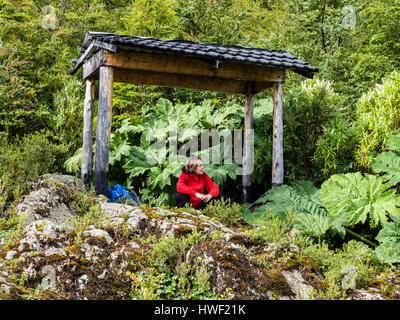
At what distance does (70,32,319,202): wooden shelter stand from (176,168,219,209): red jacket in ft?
4.07

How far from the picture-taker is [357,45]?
527 inches

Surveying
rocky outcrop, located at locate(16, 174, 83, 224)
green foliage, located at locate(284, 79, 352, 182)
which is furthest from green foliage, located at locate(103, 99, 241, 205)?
rocky outcrop, located at locate(16, 174, 83, 224)

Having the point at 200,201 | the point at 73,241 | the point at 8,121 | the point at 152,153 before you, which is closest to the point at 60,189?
the point at 73,241

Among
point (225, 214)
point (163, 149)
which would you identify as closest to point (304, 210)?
point (225, 214)

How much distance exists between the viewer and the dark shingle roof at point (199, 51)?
546 cm

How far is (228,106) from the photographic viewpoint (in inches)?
377

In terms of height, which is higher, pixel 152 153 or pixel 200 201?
pixel 152 153

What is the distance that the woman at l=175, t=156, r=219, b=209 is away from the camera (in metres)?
5.82

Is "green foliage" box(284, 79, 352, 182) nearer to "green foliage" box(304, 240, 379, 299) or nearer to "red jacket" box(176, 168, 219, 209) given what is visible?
"red jacket" box(176, 168, 219, 209)

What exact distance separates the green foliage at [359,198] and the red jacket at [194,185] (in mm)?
2078

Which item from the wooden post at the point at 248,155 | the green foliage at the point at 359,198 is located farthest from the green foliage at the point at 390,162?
the wooden post at the point at 248,155

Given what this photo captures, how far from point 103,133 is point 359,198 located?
389 centimetres

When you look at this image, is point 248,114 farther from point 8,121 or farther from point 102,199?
point 8,121

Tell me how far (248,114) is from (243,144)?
68 centimetres
